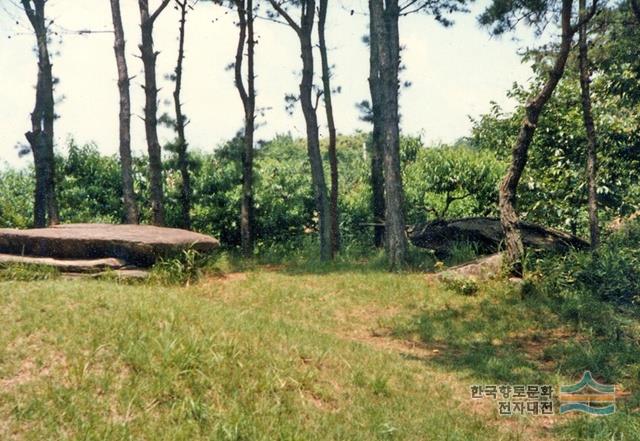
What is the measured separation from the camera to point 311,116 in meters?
17.7

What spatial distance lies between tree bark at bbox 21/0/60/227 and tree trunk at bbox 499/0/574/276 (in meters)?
14.3

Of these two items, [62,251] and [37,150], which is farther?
[37,150]

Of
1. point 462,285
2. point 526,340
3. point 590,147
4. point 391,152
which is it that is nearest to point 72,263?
point 391,152

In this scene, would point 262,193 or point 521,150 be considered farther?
point 262,193

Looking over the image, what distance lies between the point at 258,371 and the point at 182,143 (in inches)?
533

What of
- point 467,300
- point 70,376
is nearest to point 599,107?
point 467,300

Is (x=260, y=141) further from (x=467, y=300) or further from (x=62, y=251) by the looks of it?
(x=467, y=300)

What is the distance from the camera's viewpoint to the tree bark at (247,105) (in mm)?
17719

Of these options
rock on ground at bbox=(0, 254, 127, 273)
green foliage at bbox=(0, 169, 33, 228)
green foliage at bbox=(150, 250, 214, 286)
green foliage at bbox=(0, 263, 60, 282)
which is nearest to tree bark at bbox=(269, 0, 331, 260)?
green foliage at bbox=(150, 250, 214, 286)

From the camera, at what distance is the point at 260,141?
725 inches

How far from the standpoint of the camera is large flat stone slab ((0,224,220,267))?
39.3 feet

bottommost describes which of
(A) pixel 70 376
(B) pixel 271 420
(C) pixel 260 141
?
(B) pixel 271 420

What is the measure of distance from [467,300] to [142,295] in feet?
21.2

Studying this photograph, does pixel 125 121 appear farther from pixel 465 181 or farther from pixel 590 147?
pixel 590 147
